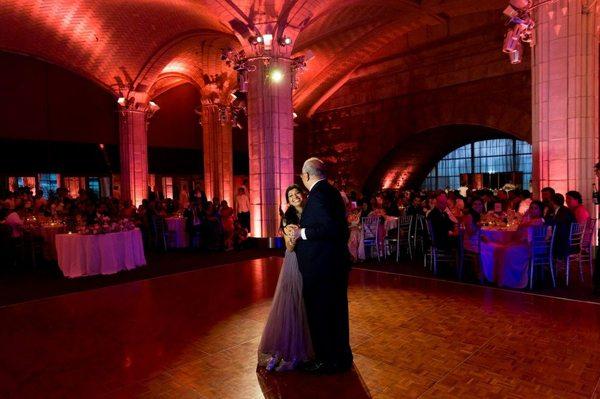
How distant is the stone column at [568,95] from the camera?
7.41m

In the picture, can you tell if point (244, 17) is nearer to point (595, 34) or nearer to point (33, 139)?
point (595, 34)

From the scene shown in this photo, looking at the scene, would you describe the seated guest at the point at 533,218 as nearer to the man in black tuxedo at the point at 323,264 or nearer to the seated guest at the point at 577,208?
the seated guest at the point at 577,208

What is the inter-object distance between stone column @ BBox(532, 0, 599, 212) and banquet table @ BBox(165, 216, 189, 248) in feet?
26.3

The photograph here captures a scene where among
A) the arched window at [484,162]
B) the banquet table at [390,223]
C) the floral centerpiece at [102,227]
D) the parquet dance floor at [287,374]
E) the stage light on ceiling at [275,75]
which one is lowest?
the parquet dance floor at [287,374]

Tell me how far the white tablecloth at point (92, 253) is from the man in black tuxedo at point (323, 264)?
5388 mm

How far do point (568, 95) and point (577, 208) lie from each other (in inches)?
97.7

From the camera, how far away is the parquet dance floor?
298 centimetres

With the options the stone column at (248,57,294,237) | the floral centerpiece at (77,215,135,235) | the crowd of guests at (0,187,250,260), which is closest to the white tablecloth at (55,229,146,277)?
the floral centerpiece at (77,215,135,235)

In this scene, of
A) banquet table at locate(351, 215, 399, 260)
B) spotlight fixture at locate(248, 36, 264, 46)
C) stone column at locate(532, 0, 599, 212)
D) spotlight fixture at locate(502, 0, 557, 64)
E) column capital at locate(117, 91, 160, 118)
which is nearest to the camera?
spotlight fixture at locate(502, 0, 557, 64)

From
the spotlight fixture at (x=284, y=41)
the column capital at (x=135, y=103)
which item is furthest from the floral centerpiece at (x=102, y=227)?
the column capital at (x=135, y=103)

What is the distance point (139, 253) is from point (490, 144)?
13863 mm

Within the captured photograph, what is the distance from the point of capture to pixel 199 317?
183 inches

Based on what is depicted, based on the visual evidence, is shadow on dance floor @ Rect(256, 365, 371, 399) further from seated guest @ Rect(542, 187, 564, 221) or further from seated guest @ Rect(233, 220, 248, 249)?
seated guest @ Rect(233, 220, 248, 249)

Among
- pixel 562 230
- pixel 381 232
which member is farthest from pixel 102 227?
pixel 562 230
